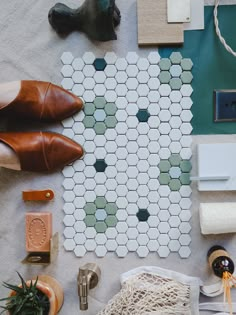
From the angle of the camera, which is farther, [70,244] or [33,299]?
[70,244]

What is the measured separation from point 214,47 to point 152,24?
0.61ft

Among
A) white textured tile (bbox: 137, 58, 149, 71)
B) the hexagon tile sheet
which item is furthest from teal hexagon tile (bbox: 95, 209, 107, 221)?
white textured tile (bbox: 137, 58, 149, 71)

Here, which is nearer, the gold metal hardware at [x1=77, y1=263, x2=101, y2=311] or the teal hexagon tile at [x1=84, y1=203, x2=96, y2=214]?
the gold metal hardware at [x1=77, y1=263, x2=101, y2=311]

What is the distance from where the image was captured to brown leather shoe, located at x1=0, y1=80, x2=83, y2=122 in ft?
3.55

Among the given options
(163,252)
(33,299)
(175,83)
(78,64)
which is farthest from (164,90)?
(33,299)

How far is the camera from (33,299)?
1.04m

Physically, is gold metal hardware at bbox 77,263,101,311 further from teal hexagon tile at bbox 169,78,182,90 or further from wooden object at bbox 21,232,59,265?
teal hexagon tile at bbox 169,78,182,90

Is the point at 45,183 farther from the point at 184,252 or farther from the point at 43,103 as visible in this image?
the point at 184,252

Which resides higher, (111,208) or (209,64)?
(209,64)

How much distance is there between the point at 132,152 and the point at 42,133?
0.86 ft

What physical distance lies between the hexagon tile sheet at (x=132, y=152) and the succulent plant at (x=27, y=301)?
0.20 meters

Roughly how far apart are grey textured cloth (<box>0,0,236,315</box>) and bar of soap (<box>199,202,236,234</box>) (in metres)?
0.05

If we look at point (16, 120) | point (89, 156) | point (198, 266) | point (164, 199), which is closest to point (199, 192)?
point (164, 199)

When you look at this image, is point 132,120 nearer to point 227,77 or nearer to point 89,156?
point 89,156
